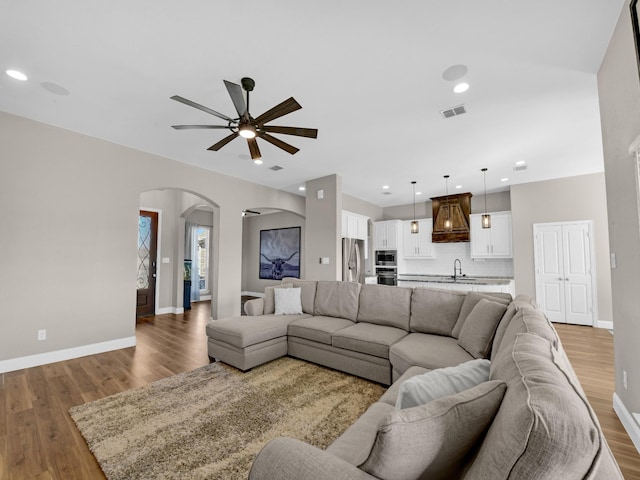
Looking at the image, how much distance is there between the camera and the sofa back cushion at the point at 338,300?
3699mm

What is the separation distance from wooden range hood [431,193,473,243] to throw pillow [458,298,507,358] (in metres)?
4.84

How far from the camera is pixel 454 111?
321 centimetres

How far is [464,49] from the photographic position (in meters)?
2.29

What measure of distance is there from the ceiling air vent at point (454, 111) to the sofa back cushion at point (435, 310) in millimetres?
2004

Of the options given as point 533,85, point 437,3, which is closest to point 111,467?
point 437,3

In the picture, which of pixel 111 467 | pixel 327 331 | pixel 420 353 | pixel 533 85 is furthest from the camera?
pixel 327 331

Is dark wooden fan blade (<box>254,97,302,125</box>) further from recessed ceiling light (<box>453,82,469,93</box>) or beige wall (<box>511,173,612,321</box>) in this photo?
beige wall (<box>511,173,612,321</box>)

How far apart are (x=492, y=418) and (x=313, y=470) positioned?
0.59 meters

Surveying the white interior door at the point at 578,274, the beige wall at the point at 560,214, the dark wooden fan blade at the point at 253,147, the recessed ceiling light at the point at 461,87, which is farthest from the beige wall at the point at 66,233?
the white interior door at the point at 578,274

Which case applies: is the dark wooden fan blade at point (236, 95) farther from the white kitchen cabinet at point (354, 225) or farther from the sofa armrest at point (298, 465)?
the white kitchen cabinet at point (354, 225)

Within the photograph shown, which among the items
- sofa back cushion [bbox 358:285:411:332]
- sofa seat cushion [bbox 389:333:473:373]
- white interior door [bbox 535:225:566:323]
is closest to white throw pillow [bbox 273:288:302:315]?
sofa back cushion [bbox 358:285:411:332]

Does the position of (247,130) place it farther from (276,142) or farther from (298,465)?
(298,465)

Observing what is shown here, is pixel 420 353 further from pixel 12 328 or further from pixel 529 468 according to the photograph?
pixel 12 328

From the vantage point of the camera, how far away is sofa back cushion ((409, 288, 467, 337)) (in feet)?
9.78
